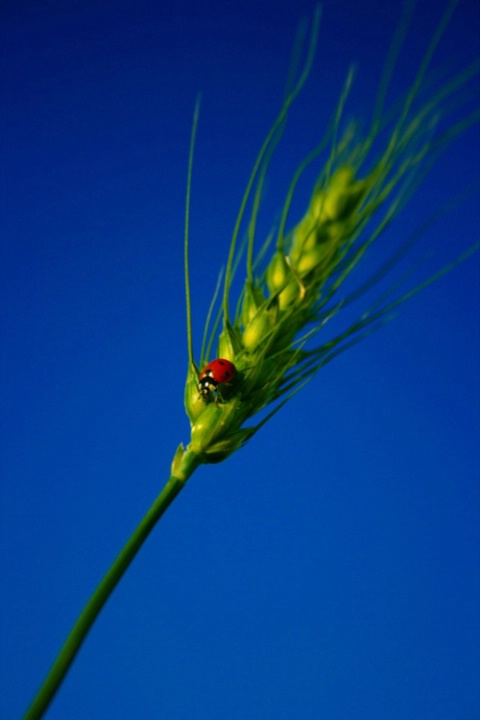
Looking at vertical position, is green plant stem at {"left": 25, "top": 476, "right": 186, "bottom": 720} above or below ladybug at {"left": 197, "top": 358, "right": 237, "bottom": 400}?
below

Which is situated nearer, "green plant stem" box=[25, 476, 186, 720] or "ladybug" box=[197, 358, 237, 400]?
"green plant stem" box=[25, 476, 186, 720]

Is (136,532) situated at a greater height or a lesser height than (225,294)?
lesser

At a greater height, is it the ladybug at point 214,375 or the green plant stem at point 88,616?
the ladybug at point 214,375

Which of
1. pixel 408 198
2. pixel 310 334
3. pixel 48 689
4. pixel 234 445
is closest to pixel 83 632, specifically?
pixel 48 689

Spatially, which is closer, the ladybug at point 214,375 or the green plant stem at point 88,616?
the green plant stem at point 88,616

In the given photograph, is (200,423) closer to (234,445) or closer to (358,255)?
(234,445)
